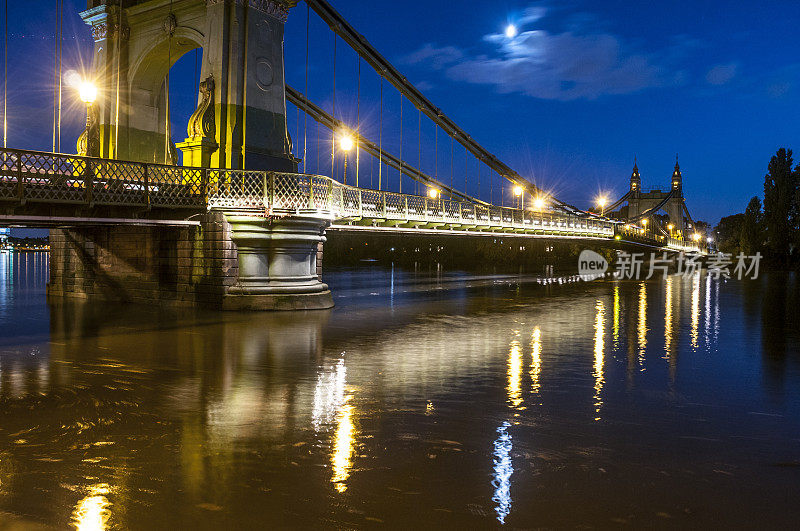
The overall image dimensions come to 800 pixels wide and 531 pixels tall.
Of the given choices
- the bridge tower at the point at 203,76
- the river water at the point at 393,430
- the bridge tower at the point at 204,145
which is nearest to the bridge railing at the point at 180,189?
the bridge tower at the point at 204,145

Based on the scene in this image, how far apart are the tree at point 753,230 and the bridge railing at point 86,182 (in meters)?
78.6

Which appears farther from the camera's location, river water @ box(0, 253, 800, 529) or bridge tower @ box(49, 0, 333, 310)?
bridge tower @ box(49, 0, 333, 310)

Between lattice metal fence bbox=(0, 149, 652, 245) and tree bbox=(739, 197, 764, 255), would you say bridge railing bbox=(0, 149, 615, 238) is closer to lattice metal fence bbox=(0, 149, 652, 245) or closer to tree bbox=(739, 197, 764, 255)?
lattice metal fence bbox=(0, 149, 652, 245)

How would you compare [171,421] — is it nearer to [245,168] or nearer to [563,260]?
[245,168]

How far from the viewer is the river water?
238 inches

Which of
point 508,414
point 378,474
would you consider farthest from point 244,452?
point 508,414

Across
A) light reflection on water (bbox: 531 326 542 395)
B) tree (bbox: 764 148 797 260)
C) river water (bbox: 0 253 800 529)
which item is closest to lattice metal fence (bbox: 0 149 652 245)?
river water (bbox: 0 253 800 529)

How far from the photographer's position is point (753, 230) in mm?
85438

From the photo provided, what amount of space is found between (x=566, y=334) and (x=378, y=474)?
12.9 metres

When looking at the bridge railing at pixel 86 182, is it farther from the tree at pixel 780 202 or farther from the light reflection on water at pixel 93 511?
the tree at pixel 780 202

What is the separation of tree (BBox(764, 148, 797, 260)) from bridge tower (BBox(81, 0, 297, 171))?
68612 mm

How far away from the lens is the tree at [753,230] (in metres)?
83.9

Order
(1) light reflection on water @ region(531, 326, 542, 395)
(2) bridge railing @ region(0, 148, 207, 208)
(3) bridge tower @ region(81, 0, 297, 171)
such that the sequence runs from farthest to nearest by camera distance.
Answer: (3) bridge tower @ region(81, 0, 297, 171)
(2) bridge railing @ region(0, 148, 207, 208)
(1) light reflection on water @ region(531, 326, 542, 395)

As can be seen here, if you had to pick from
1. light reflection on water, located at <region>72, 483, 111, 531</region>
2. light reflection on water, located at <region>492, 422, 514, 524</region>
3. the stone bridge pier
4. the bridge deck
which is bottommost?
light reflection on water, located at <region>72, 483, 111, 531</region>
